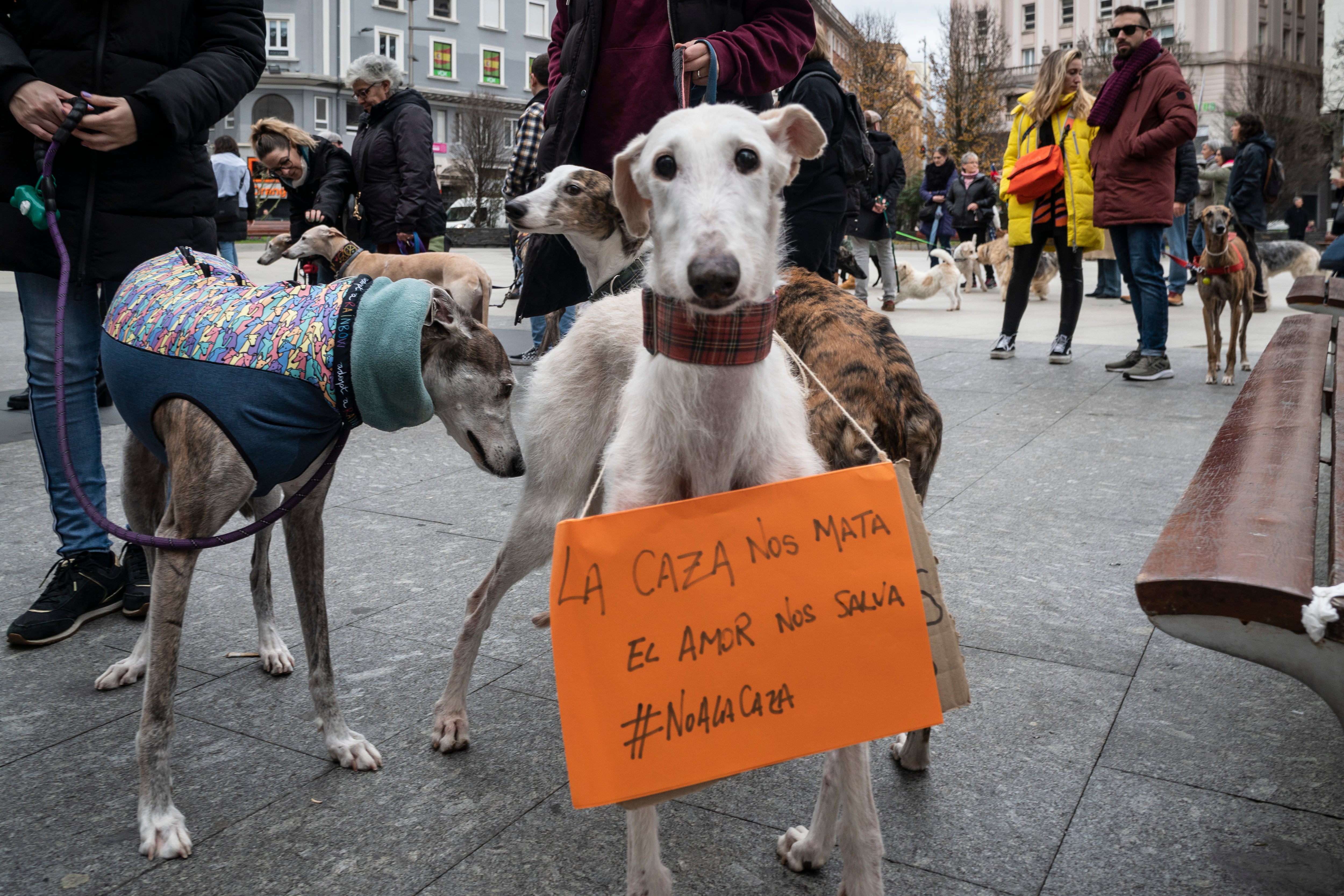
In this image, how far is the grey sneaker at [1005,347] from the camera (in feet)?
27.9

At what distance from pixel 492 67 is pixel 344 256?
56.5 metres

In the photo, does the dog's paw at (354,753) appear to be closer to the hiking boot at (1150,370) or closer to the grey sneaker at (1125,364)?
the hiking boot at (1150,370)

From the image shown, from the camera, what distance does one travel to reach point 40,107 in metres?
2.71

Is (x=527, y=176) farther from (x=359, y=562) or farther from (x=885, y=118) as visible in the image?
(x=885, y=118)

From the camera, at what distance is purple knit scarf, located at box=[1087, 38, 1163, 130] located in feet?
24.0

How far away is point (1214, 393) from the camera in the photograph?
691 centimetres

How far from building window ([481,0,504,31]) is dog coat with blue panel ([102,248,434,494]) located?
61.0 metres

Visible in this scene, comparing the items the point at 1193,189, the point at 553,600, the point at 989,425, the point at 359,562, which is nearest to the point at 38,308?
the point at 359,562

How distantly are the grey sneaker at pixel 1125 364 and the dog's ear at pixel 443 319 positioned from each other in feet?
21.7

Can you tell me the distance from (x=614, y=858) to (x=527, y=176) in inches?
131

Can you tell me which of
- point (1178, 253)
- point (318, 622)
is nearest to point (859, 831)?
point (318, 622)

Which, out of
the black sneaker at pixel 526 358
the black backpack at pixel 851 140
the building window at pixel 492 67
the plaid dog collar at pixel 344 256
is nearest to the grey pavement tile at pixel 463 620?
the black backpack at pixel 851 140

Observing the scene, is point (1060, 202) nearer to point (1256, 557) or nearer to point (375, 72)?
point (375, 72)

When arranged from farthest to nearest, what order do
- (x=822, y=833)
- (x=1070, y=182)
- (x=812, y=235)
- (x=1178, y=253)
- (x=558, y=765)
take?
1. (x=1178, y=253)
2. (x=1070, y=182)
3. (x=812, y=235)
4. (x=558, y=765)
5. (x=822, y=833)
